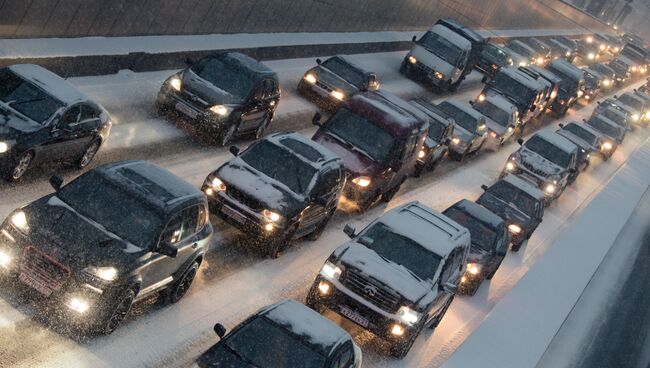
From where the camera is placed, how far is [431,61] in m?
39.7

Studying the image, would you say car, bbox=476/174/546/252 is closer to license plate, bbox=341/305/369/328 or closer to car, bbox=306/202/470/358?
car, bbox=306/202/470/358

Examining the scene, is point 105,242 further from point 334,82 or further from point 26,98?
point 334,82

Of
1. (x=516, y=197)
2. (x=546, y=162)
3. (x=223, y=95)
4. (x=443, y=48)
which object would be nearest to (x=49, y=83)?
(x=223, y=95)

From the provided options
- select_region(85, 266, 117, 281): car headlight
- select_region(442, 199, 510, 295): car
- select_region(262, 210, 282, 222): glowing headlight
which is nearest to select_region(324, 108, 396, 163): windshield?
select_region(442, 199, 510, 295): car

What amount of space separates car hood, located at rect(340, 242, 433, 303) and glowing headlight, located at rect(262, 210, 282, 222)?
5.35 ft

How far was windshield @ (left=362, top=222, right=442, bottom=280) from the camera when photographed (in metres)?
15.9

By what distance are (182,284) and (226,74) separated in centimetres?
912

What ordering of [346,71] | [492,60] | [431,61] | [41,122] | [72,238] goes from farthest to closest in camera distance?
[492,60] → [431,61] → [346,71] → [41,122] → [72,238]

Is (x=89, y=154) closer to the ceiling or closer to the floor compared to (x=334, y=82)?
closer to the floor

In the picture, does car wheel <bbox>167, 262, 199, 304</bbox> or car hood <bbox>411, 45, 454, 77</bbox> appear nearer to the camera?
car wheel <bbox>167, 262, 199, 304</bbox>

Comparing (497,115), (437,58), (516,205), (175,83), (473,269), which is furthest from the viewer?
(437,58)

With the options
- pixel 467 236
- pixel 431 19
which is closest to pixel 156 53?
pixel 467 236

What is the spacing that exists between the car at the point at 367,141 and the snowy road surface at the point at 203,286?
73 centimetres

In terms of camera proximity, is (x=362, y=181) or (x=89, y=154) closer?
(x=89, y=154)
